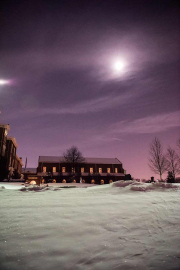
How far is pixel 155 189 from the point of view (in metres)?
6.10

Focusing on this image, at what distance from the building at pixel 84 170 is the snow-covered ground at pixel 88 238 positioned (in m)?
39.5

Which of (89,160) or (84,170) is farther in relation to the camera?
(89,160)

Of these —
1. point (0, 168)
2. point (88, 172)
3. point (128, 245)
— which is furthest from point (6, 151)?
point (128, 245)

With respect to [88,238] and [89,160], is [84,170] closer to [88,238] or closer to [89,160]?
[89,160]

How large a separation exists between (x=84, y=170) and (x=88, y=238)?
145 feet

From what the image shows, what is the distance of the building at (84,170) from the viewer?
1678 inches

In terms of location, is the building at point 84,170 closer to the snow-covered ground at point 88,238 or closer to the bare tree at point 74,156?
the bare tree at point 74,156

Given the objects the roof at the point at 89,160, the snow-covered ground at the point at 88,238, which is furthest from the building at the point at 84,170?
the snow-covered ground at the point at 88,238

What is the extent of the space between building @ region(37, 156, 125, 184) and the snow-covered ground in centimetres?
3952

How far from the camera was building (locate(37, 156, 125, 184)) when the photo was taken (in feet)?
140

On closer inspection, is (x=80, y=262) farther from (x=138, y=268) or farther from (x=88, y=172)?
(x=88, y=172)

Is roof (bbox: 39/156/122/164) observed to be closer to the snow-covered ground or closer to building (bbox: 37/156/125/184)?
building (bbox: 37/156/125/184)

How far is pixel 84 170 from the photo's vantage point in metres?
45.4

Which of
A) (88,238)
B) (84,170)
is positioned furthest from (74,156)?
(88,238)
